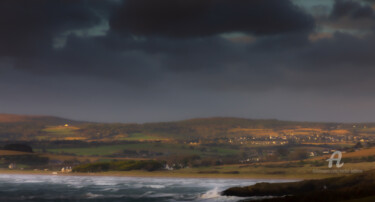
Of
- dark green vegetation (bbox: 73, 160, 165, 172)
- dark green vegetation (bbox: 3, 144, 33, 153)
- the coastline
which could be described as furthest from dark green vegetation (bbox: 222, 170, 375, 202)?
dark green vegetation (bbox: 3, 144, 33, 153)

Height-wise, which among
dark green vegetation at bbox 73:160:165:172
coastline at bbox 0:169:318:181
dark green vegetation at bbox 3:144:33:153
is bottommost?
coastline at bbox 0:169:318:181

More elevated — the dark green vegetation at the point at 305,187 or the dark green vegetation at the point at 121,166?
the dark green vegetation at the point at 305,187

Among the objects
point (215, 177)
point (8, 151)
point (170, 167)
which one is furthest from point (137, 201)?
point (8, 151)

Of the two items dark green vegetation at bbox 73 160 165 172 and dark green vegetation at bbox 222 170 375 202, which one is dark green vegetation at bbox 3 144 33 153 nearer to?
dark green vegetation at bbox 73 160 165 172

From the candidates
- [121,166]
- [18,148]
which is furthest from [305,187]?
[18,148]

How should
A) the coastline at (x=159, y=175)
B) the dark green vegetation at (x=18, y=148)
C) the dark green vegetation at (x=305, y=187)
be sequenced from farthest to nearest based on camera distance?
the dark green vegetation at (x=18, y=148) < the coastline at (x=159, y=175) < the dark green vegetation at (x=305, y=187)

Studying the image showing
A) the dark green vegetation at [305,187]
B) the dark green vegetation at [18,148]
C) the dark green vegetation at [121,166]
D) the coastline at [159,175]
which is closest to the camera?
the dark green vegetation at [305,187]

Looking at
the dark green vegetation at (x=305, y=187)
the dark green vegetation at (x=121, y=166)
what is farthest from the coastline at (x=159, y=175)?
the dark green vegetation at (x=305, y=187)

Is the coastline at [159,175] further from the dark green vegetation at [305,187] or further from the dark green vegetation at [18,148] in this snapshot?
the dark green vegetation at [305,187]
